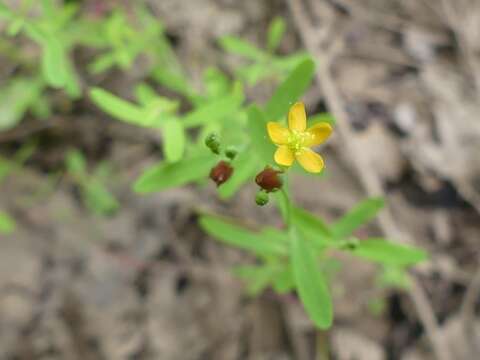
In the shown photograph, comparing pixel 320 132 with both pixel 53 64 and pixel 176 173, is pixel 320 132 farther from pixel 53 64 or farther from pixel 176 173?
pixel 53 64

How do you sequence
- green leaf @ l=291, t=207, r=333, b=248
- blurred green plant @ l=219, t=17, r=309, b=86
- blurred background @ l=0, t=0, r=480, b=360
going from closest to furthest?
green leaf @ l=291, t=207, r=333, b=248
blurred green plant @ l=219, t=17, r=309, b=86
blurred background @ l=0, t=0, r=480, b=360

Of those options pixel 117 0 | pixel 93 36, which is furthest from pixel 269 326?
pixel 117 0

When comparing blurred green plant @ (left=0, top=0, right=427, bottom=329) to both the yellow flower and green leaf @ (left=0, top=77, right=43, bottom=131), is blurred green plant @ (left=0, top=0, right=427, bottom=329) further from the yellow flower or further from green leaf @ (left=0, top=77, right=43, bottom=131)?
green leaf @ (left=0, top=77, right=43, bottom=131)

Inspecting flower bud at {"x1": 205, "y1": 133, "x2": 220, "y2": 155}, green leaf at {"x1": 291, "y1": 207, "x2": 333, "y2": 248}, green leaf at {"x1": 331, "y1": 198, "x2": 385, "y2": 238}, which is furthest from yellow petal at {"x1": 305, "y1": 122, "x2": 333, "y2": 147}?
green leaf at {"x1": 331, "y1": 198, "x2": 385, "y2": 238}

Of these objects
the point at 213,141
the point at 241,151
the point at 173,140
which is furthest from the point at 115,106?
the point at 213,141

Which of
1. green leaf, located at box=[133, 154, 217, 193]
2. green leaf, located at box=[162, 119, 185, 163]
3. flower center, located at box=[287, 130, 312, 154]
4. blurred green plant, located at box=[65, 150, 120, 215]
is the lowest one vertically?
flower center, located at box=[287, 130, 312, 154]

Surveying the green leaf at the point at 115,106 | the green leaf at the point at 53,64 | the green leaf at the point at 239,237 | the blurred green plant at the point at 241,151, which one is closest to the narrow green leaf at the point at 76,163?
the blurred green plant at the point at 241,151
